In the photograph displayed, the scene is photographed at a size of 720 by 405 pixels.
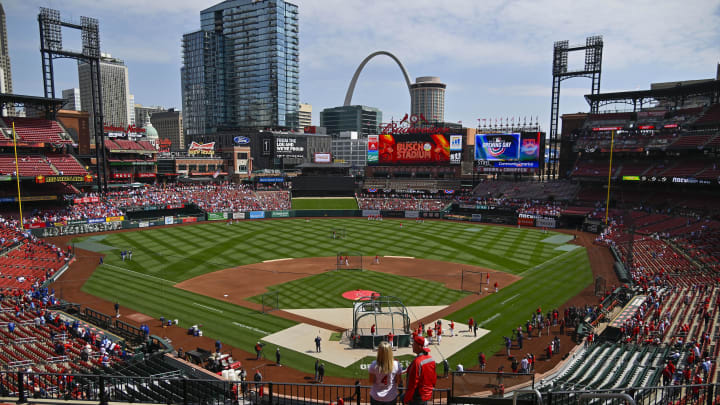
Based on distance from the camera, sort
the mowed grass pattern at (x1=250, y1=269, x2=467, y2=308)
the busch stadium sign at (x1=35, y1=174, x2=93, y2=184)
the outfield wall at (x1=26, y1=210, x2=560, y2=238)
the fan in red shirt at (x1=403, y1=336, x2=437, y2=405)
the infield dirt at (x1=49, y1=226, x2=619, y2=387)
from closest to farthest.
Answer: the fan in red shirt at (x1=403, y1=336, x2=437, y2=405)
the infield dirt at (x1=49, y1=226, x2=619, y2=387)
the mowed grass pattern at (x1=250, y1=269, x2=467, y2=308)
the busch stadium sign at (x1=35, y1=174, x2=93, y2=184)
the outfield wall at (x1=26, y1=210, x2=560, y2=238)

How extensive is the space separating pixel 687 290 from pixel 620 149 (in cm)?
4671

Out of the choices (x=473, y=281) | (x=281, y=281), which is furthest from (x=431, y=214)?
(x=281, y=281)

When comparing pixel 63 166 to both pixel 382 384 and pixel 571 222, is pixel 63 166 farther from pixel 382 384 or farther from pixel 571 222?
pixel 571 222

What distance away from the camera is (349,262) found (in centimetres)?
4844

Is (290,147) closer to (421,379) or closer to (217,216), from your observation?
(217,216)

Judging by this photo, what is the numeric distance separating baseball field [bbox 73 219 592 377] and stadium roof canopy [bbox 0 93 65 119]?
22828mm

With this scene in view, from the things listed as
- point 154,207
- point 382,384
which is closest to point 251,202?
point 154,207

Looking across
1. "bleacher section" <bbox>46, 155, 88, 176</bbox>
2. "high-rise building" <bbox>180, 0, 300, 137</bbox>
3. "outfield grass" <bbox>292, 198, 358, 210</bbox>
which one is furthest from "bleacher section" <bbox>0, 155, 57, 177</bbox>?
"high-rise building" <bbox>180, 0, 300, 137</bbox>

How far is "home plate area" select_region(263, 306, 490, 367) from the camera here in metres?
25.7

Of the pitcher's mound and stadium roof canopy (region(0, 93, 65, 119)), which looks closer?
the pitcher's mound

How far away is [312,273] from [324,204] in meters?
48.3

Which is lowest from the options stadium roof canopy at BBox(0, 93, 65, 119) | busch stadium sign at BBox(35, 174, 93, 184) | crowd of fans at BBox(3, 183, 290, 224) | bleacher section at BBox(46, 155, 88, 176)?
crowd of fans at BBox(3, 183, 290, 224)

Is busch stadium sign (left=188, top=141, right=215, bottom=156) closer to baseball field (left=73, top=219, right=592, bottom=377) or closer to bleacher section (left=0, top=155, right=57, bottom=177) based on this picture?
Answer: baseball field (left=73, top=219, right=592, bottom=377)

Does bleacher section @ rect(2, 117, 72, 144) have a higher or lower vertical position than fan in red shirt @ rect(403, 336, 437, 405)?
higher
